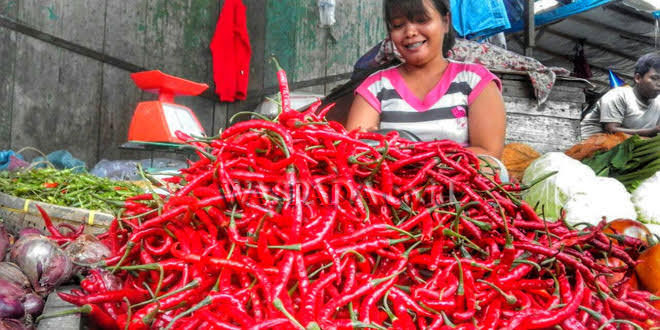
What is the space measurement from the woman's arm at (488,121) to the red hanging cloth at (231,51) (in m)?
4.56

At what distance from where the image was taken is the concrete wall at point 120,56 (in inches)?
182

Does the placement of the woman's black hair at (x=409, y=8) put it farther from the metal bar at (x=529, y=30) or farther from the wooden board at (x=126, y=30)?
the wooden board at (x=126, y=30)

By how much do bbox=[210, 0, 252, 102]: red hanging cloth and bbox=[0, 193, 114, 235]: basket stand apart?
4.12 meters

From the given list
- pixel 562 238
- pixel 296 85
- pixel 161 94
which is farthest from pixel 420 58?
pixel 296 85

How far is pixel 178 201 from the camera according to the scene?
1.39 metres

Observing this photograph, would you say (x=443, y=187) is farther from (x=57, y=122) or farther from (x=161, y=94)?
(x=57, y=122)

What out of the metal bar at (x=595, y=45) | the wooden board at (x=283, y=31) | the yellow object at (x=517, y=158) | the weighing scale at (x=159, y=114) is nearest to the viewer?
the yellow object at (x=517, y=158)

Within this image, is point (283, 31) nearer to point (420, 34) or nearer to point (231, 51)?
point (231, 51)

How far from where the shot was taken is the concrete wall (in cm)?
462

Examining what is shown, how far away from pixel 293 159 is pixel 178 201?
0.35m

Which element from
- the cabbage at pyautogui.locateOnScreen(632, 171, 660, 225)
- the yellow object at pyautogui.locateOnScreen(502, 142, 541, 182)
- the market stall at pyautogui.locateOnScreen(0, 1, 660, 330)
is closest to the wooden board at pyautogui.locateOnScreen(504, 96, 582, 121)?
the yellow object at pyautogui.locateOnScreen(502, 142, 541, 182)

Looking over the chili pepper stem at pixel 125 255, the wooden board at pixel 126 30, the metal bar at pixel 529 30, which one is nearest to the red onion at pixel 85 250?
the chili pepper stem at pixel 125 255

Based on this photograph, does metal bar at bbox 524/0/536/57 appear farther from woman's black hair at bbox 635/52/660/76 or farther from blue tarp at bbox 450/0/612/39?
woman's black hair at bbox 635/52/660/76

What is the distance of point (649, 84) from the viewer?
603cm
